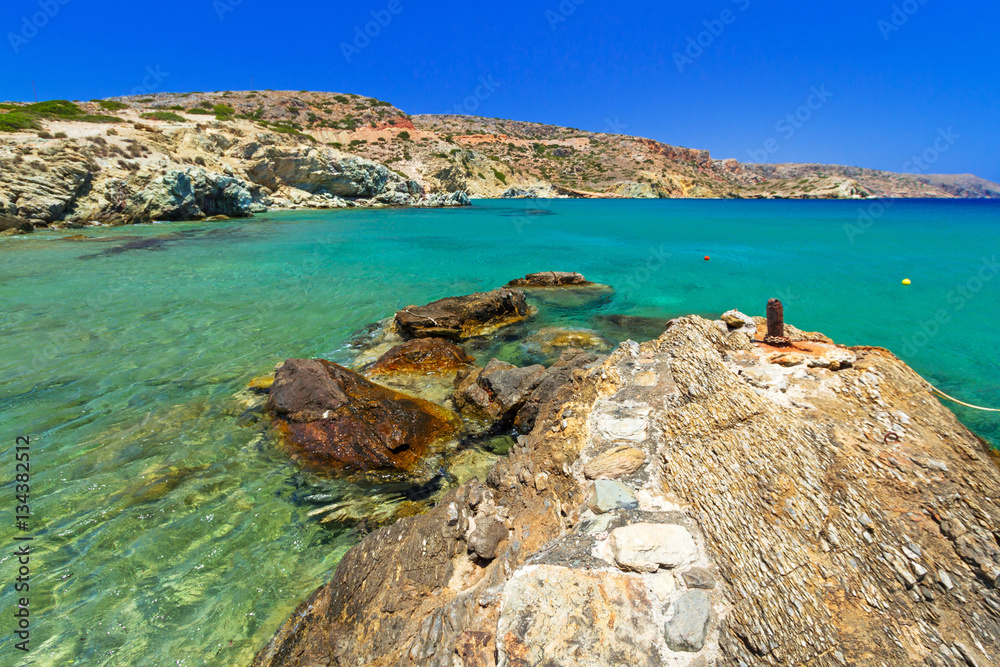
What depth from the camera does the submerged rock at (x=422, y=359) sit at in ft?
30.9

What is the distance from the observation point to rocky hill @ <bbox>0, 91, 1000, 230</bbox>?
3000 centimetres

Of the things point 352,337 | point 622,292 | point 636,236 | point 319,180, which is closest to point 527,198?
point 319,180

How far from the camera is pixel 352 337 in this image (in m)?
11.8

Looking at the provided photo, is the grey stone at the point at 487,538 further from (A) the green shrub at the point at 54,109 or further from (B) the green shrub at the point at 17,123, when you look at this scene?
(A) the green shrub at the point at 54,109

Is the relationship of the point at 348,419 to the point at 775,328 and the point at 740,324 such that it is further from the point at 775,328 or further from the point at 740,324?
the point at 775,328

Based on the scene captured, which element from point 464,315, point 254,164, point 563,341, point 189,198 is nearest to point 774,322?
point 563,341

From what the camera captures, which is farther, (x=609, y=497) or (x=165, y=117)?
(x=165, y=117)

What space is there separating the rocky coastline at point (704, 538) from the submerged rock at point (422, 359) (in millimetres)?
4172

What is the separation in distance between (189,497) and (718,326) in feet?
24.8

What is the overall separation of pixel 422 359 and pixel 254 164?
4930 cm

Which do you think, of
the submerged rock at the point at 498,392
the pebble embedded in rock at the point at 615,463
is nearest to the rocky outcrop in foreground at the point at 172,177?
the submerged rock at the point at 498,392

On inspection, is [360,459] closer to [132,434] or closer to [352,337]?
[132,434]

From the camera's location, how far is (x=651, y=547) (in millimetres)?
3105

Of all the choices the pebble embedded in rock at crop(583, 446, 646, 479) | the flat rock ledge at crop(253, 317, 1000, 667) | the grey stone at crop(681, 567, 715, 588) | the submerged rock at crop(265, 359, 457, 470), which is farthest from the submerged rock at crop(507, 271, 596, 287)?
the grey stone at crop(681, 567, 715, 588)
